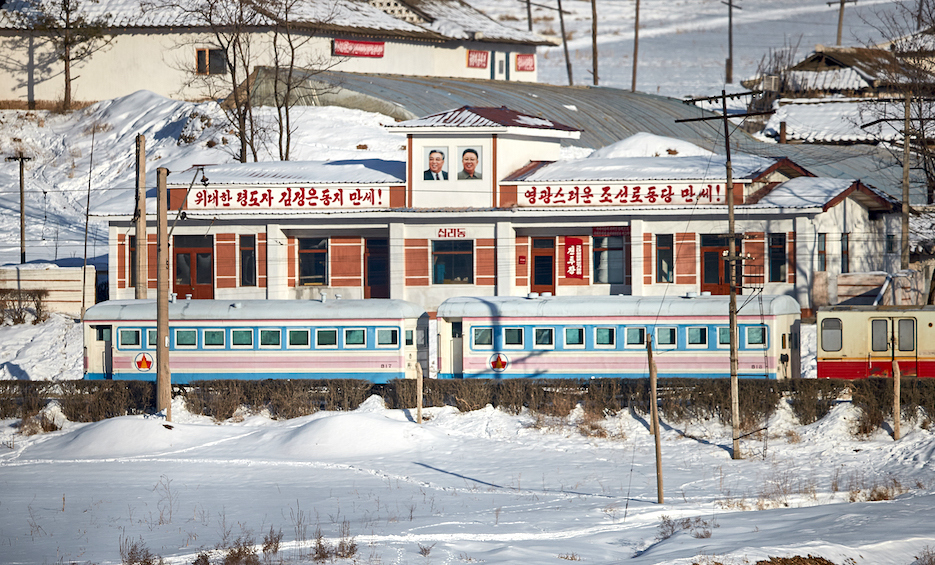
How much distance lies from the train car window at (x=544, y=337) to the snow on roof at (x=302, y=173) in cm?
1373

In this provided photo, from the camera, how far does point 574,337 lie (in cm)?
3481

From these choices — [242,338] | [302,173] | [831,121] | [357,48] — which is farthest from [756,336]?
[357,48]

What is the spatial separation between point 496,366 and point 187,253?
18.3 m

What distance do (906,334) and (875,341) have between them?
850 millimetres

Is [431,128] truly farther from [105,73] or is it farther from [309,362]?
[105,73]

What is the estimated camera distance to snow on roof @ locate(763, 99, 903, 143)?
70.0 m

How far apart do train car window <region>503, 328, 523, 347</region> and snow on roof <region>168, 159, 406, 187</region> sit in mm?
13264

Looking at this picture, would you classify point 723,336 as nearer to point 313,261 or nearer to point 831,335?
point 831,335

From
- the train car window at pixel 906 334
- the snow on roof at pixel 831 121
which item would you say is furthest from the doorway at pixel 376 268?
the snow on roof at pixel 831 121

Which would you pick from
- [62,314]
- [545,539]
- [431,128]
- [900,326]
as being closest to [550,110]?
[431,128]

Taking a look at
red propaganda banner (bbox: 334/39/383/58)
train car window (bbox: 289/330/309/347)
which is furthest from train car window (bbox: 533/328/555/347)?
red propaganda banner (bbox: 334/39/383/58)

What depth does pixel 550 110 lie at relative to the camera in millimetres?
66812

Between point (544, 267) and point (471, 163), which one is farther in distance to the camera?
point (544, 267)

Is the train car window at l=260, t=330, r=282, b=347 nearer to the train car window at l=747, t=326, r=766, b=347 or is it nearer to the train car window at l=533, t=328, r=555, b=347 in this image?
the train car window at l=533, t=328, r=555, b=347
